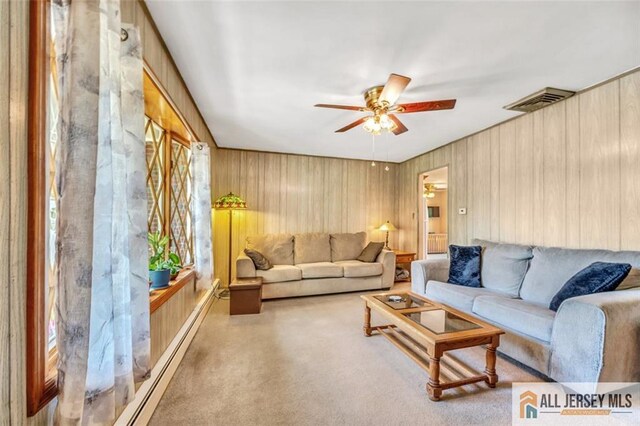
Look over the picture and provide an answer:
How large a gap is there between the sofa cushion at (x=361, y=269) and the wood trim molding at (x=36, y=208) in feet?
12.3

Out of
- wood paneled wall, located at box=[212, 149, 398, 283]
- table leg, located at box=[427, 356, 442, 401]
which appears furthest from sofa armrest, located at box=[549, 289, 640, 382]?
wood paneled wall, located at box=[212, 149, 398, 283]

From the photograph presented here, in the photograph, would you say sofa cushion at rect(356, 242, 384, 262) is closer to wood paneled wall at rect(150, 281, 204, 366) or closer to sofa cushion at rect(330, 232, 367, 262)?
sofa cushion at rect(330, 232, 367, 262)

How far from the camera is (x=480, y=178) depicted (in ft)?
12.8

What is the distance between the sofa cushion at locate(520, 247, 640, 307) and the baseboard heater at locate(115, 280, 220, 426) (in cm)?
318

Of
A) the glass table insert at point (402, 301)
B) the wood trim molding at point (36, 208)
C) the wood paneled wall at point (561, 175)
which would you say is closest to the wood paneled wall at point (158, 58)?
the wood trim molding at point (36, 208)

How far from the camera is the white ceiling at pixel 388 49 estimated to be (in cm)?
168

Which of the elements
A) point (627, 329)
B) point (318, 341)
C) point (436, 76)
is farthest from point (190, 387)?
point (436, 76)

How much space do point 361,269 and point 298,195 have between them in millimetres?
1894

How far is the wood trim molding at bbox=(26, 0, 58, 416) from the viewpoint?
0.88 metres

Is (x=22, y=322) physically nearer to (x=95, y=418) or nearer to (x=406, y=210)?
(x=95, y=418)

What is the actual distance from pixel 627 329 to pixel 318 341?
2258 millimetres

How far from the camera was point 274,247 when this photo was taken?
4609 mm

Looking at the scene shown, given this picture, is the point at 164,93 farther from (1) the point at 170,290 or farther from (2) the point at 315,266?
(2) the point at 315,266

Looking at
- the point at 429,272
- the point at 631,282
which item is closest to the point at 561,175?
the point at 631,282
